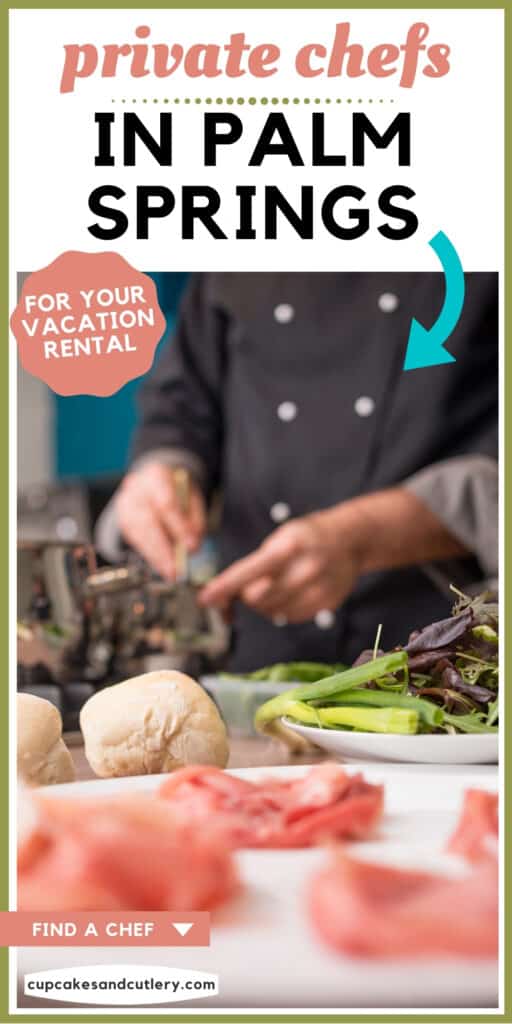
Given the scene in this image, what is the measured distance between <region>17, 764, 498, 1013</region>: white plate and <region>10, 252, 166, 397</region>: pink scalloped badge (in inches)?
11.4

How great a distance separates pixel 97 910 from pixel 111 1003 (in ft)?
0.21

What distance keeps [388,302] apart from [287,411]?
46cm

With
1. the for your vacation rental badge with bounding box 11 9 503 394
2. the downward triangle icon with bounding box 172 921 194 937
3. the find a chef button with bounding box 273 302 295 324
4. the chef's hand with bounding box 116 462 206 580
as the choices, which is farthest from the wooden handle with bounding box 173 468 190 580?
the downward triangle icon with bounding box 172 921 194 937

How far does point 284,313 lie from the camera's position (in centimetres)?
149

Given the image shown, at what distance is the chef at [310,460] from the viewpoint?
129cm

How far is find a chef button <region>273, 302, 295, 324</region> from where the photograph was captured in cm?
148

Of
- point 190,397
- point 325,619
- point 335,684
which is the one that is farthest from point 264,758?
point 190,397

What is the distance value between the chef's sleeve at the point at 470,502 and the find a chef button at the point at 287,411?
0.33 m

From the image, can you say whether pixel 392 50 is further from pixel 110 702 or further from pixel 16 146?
pixel 110 702

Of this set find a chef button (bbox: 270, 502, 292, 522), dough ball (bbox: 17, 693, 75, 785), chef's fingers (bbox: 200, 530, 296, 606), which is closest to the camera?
dough ball (bbox: 17, 693, 75, 785)

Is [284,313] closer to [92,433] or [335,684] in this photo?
[335,684]

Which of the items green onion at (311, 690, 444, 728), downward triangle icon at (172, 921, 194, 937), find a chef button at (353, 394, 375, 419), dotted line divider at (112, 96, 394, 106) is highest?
dotted line divider at (112, 96, 394, 106)

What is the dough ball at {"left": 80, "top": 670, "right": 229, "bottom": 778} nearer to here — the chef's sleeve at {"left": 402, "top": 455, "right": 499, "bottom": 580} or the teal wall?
the chef's sleeve at {"left": 402, "top": 455, "right": 499, "bottom": 580}

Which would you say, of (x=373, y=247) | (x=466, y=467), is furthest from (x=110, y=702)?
(x=466, y=467)
